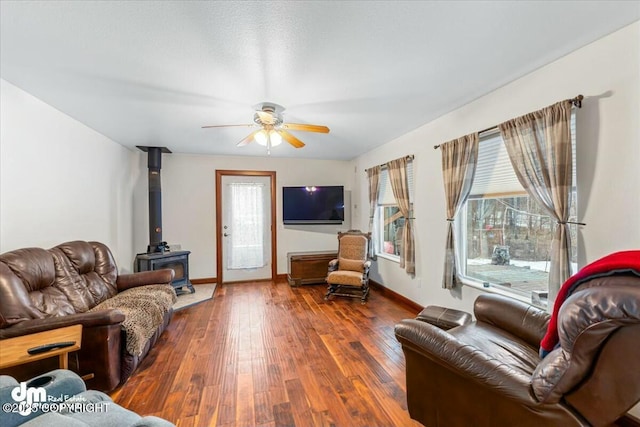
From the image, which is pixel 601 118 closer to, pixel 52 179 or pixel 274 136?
pixel 274 136

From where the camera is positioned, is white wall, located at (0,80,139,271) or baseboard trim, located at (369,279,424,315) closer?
white wall, located at (0,80,139,271)

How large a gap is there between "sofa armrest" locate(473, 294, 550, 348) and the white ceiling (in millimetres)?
1785

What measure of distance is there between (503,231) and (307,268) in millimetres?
3207

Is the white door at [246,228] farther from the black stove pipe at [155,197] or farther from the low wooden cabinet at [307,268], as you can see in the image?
the black stove pipe at [155,197]

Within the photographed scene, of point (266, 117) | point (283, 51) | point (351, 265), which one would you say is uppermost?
point (283, 51)

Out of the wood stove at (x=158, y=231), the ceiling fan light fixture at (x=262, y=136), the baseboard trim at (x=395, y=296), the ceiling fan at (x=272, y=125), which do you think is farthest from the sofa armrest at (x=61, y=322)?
the baseboard trim at (x=395, y=296)

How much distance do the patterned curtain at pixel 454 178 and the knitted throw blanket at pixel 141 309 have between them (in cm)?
292

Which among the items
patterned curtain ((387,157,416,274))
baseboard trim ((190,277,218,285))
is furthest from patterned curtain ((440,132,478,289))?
baseboard trim ((190,277,218,285))

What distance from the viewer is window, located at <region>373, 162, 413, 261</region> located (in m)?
4.18

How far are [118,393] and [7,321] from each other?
2.89ft

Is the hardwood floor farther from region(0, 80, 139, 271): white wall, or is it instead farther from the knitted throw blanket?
region(0, 80, 139, 271): white wall

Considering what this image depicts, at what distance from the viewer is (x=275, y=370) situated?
2230 millimetres

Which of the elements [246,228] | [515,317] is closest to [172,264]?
[246,228]

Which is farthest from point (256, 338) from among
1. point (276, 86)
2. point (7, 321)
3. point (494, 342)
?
point (276, 86)
